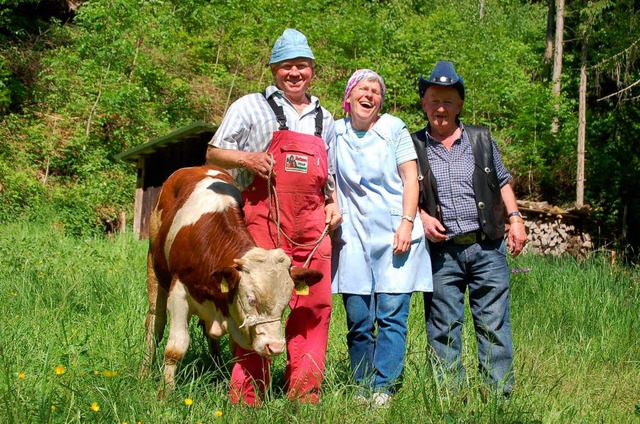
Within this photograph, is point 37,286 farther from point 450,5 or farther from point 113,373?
point 450,5

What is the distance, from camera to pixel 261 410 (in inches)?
169

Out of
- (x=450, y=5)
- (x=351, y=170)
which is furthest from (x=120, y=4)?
(x=450, y=5)

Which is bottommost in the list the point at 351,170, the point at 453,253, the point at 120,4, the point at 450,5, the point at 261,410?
the point at 261,410

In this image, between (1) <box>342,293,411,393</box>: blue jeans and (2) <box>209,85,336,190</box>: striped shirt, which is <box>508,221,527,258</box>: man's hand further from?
(2) <box>209,85,336,190</box>: striped shirt

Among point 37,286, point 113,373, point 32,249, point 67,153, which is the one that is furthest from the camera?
point 67,153

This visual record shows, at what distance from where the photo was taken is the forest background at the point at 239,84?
2022cm

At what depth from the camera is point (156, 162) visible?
17.3 metres

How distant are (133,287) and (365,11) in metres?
23.9

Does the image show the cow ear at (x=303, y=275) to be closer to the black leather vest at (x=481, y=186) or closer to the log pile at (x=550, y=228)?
the black leather vest at (x=481, y=186)

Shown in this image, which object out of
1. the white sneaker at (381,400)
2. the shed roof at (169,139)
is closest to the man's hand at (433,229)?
the white sneaker at (381,400)

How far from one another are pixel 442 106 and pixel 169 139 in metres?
12.2

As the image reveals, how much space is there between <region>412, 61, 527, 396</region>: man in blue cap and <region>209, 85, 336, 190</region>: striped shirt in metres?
0.76

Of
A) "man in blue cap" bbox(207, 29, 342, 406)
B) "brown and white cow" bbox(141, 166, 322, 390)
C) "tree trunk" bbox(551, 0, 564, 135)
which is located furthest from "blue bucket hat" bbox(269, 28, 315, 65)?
"tree trunk" bbox(551, 0, 564, 135)

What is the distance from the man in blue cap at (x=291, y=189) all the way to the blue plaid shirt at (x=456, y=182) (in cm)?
73
